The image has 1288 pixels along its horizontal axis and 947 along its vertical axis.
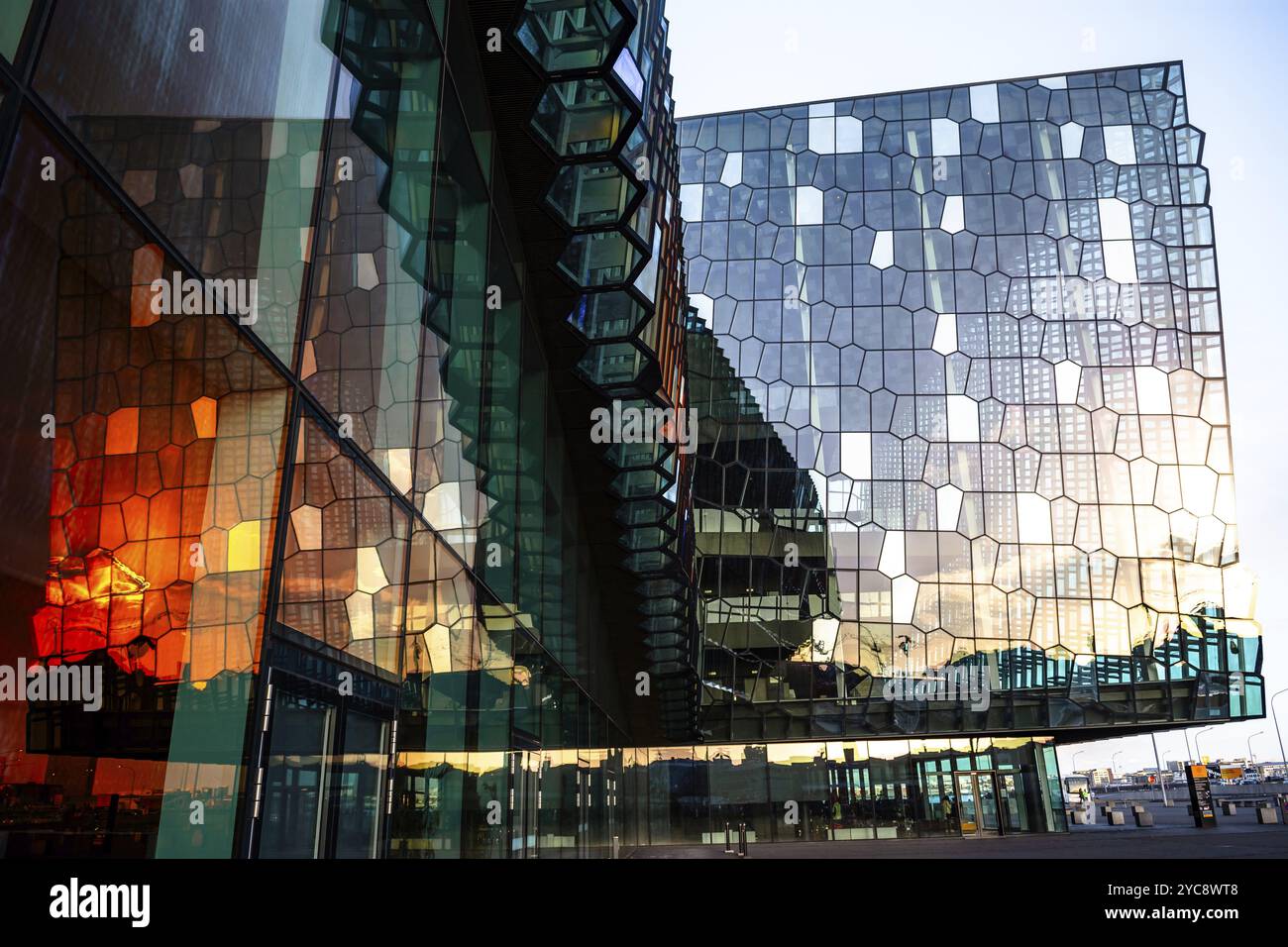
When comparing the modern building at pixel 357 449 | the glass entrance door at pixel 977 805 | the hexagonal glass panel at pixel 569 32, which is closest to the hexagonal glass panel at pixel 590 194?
the modern building at pixel 357 449

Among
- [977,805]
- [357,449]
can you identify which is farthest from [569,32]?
[977,805]

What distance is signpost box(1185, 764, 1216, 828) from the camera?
34.6 meters

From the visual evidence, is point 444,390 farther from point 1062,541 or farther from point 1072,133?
point 1072,133

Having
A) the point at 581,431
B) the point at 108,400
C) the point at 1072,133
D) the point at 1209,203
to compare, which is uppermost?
the point at 1072,133

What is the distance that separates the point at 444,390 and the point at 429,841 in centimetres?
363

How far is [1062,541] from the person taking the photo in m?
36.8

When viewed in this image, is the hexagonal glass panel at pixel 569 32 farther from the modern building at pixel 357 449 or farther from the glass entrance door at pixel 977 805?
the glass entrance door at pixel 977 805

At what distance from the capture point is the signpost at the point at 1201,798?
3459 cm

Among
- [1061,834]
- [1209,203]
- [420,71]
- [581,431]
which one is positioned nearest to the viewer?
[420,71]

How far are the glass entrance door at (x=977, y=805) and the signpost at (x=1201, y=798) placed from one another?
680 centimetres

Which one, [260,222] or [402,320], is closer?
[260,222]

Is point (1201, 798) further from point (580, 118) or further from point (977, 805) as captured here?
point (580, 118)
